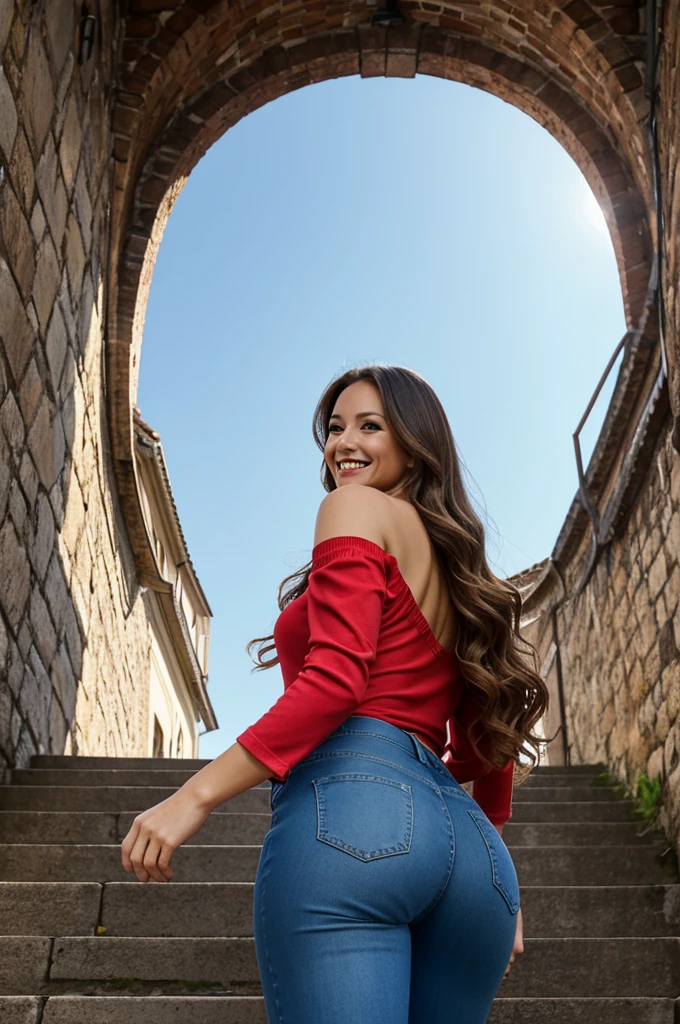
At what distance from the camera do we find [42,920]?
3.10 meters

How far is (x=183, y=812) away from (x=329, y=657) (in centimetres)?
24

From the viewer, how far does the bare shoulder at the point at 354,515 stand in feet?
4.41

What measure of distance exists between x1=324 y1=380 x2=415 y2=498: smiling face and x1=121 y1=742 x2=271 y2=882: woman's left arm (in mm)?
479

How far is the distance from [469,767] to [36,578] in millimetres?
3416

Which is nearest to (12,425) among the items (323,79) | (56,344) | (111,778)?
(56,344)

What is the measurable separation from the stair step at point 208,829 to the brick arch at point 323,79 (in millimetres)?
2983

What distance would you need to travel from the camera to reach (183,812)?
1.17 m

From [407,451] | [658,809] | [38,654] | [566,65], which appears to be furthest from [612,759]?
[407,451]

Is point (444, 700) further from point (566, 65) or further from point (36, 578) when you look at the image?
point (566, 65)

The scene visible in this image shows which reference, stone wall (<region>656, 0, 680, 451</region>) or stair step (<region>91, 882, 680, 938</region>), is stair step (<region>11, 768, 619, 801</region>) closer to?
stair step (<region>91, 882, 680, 938</region>)

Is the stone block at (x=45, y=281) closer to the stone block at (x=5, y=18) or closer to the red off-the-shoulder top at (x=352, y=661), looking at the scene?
the stone block at (x=5, y=18)

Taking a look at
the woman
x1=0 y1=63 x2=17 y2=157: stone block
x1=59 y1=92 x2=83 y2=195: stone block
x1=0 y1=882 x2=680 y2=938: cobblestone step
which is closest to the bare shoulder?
the woman

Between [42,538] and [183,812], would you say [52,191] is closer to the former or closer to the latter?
[42,538]

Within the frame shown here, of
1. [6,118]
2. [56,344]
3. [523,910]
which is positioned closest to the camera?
[523,910]
